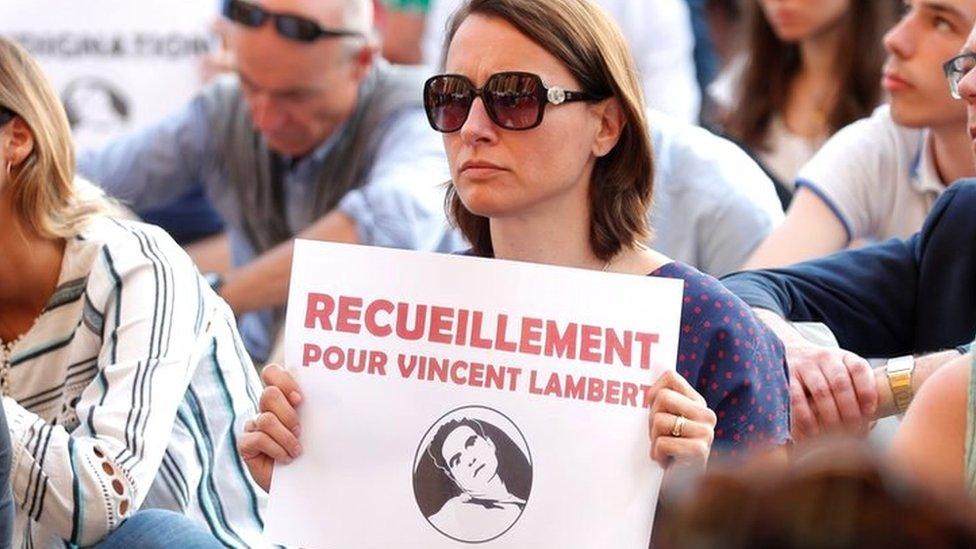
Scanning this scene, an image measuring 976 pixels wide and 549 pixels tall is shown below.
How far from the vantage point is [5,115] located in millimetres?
3152

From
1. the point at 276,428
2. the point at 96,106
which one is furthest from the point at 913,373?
the point at 96,106

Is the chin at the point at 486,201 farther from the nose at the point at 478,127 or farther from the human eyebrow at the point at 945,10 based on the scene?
the human eyebrow at the point at 945,10

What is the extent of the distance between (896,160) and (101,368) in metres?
1.98

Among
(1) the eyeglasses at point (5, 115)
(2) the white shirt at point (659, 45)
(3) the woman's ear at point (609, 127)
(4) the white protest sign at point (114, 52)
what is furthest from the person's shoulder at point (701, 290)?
(4) the white protest sign at point (114, 52)

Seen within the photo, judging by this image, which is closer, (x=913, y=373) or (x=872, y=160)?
(x=913, y=373)

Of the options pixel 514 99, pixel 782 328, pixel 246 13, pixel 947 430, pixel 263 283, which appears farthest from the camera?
pixel 246 13

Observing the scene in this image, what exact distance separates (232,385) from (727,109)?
318 centimetres

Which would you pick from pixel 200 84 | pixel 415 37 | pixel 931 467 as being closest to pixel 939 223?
pixel 931 467

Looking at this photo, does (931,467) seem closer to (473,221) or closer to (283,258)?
(473,221)

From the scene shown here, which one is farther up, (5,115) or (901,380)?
(5,115)

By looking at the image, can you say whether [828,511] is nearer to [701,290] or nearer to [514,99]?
[701,290]

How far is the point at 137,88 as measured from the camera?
6.76 metres

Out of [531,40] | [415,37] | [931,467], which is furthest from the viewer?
[415,37]

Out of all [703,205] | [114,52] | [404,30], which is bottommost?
[114,52]
